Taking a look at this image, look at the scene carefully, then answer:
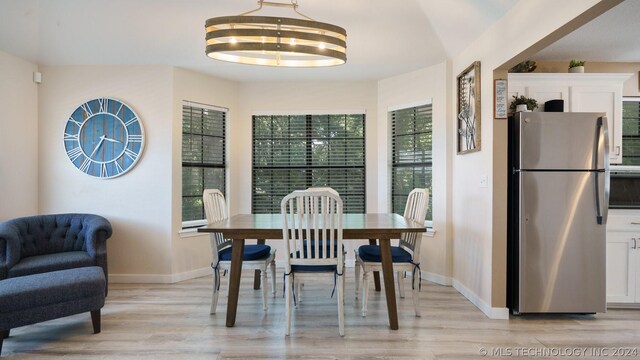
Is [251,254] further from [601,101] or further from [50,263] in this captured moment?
[601,101]

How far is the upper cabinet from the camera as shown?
3311 mm

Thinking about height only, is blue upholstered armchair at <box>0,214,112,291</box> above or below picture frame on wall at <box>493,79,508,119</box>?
below

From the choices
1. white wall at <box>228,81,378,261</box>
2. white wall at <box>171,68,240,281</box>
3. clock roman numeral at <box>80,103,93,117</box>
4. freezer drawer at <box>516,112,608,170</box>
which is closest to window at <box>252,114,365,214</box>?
white wall at <box>228,81,378,261</box>

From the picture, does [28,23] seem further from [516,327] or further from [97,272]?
[516,327]

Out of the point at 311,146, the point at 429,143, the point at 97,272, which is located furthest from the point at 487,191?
the point at 97,272

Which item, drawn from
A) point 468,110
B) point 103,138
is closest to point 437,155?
point 468,110

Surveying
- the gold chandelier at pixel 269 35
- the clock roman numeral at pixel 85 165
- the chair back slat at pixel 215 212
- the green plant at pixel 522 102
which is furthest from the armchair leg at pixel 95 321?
the green plant at pixel 522 102

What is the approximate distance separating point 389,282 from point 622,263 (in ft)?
6.97

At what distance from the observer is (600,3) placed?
196cm

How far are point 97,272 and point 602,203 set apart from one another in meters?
3.99

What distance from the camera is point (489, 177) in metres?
3.15

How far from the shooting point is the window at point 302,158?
16.5ft

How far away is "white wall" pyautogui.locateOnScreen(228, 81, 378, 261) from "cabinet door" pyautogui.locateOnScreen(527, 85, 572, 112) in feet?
6.43

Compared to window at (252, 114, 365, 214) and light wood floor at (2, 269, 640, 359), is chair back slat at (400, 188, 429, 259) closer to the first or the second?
light wood floor at (2, 269, 640, 359)
